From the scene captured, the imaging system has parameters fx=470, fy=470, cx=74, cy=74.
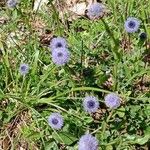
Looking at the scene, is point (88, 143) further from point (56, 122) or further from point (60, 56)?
point (60, 56)

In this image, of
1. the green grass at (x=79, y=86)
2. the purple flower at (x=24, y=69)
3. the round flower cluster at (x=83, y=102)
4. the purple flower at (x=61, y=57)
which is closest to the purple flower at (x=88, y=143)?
the round flower cluster at (x=83, y=102)

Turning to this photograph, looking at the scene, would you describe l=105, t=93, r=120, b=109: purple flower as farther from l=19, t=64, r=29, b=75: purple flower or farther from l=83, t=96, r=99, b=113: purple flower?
l=19, t=64, r=29, b=75: purple flower

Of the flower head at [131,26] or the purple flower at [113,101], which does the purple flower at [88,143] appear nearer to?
the purple flower at [113,101]

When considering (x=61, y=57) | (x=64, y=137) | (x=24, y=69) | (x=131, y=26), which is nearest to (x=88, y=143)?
(x=64, y=137)

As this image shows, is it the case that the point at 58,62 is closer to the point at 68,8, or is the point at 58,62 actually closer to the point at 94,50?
the point at 94,50

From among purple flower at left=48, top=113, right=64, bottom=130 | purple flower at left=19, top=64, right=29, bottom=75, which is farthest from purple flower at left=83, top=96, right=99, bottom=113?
purple flower at left=19, top=64, right=29, bottom=75

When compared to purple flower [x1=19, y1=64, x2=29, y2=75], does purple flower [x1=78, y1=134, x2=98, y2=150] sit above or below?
below

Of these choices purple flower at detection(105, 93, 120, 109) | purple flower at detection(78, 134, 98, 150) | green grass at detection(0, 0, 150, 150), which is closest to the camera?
purple flower at detection(78, 134, 98, 150)
